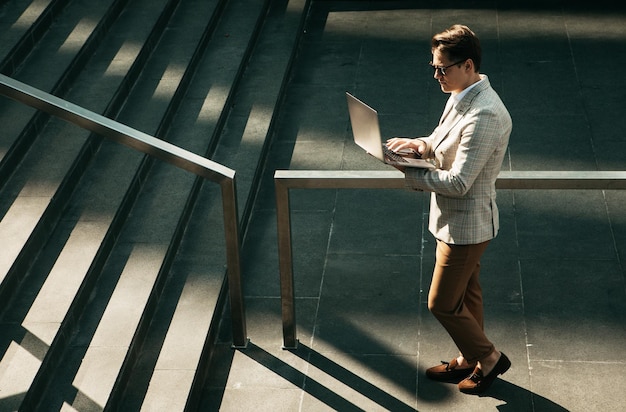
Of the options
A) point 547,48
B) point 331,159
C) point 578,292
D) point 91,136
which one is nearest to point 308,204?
point 331,159

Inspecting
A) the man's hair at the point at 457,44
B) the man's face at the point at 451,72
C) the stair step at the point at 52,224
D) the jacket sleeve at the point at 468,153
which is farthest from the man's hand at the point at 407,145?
the stair step at the point at 52,224

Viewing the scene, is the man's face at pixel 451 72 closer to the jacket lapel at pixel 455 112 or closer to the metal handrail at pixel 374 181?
the jacket lapel at pixel 455 112

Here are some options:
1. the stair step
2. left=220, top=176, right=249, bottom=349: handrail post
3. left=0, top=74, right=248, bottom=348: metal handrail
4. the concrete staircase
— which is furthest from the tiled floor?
the stair step

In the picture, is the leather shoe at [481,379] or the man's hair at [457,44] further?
the leather shoe at [481,379]

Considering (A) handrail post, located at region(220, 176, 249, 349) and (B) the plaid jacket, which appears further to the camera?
(A) handrail post, located at region(220, 176, 249, 349)

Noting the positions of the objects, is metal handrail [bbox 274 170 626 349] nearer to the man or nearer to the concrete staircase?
the man

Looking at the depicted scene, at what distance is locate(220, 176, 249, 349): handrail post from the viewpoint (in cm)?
425

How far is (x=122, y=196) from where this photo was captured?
538 centimetres

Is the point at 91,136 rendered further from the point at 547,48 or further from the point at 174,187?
the point at 547,48

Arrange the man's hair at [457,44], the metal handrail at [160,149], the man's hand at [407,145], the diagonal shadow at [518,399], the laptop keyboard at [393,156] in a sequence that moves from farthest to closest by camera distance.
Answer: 1. the diagonal shadow at [518,399]
2. the metal handrail at [160,149]
3. the man's hand at [407,145]
4. the laptop keyboard at [393,156]
5. the man's hair at [457,44]

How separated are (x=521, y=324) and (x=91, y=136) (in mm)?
2771

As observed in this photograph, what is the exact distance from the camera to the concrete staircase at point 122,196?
4.42 metres

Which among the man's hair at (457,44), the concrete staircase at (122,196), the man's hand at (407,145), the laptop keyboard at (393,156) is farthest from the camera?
the concrete staircase at (122,196)

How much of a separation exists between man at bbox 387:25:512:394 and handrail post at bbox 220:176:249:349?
2.51 feet
